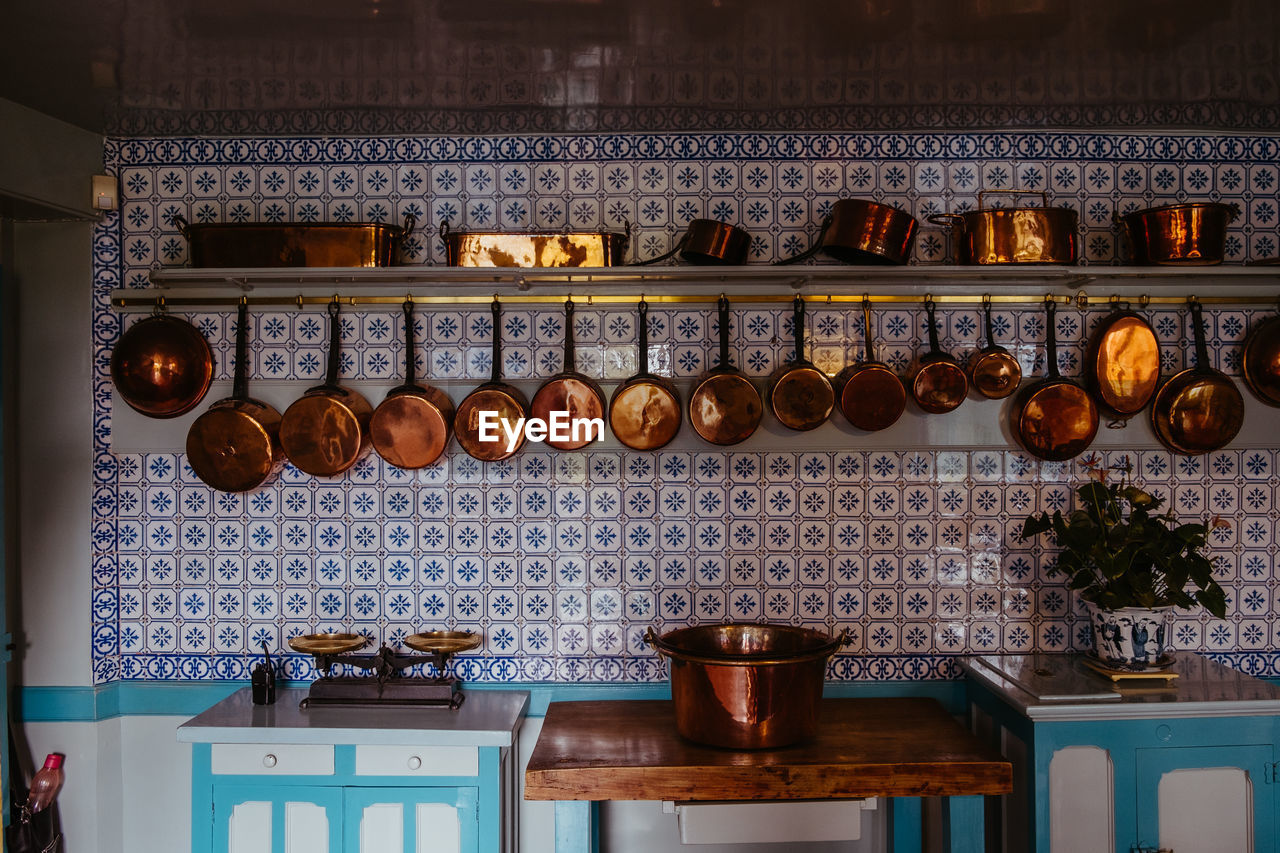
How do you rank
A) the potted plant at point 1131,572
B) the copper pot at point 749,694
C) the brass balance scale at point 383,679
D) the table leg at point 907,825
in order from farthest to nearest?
the table leg at point 907,825 → the brass balance scale at point 383,679 → the potted plant at point 1131,572 → the copper pot at point 749,694

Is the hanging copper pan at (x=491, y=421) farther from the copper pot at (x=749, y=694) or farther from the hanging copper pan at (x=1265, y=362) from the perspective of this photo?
the hanging copper pan at (x=1265, y=362)

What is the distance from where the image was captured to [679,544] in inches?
101

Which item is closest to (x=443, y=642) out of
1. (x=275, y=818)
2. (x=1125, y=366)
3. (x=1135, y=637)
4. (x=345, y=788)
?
(x=345, y=788)

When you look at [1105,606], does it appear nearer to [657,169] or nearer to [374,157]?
[657,169]

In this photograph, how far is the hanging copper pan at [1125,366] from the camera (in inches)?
99.2

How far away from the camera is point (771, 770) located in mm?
→ 1924

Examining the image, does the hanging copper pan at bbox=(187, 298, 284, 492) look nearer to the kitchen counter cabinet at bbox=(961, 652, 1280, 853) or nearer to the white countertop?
the white countertop

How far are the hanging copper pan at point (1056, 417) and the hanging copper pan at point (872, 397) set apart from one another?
40 cm

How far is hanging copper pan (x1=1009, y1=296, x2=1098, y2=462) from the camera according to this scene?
2498 millimetres

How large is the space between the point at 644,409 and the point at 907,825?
4.77ft

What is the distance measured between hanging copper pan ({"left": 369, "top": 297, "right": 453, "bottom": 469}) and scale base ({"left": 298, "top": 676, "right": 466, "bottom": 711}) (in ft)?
2.05

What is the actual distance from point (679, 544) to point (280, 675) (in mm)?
1284

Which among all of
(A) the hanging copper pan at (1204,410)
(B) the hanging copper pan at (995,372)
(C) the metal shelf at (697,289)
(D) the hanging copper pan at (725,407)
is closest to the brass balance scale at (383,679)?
(D) the hanging copper pan at (725,407)

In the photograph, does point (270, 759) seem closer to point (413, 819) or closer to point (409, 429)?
point (413, 819)
